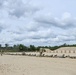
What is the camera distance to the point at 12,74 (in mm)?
16750

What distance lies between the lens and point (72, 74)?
17438 mm

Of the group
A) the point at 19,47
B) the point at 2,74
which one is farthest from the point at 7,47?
the point at 2,74

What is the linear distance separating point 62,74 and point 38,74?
184 cm

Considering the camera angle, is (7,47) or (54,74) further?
(7,47)

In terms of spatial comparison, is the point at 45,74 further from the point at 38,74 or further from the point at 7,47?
the point at 7,47

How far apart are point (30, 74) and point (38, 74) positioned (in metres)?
0.61

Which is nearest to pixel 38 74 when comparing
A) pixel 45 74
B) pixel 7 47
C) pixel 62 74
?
pixel 45 74

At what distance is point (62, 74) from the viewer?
17.0 m

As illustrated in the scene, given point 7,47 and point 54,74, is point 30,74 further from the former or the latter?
point 7,47

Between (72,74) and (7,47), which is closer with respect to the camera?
(72,74)

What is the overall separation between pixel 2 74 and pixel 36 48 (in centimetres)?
8444

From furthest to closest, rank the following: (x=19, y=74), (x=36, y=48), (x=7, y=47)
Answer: (x=7, y=47)
(x=36, y=48)
(x=19, y=74)

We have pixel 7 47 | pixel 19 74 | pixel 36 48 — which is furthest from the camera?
pixel 7 47

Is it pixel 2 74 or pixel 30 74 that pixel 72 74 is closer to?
pixel 30 74
